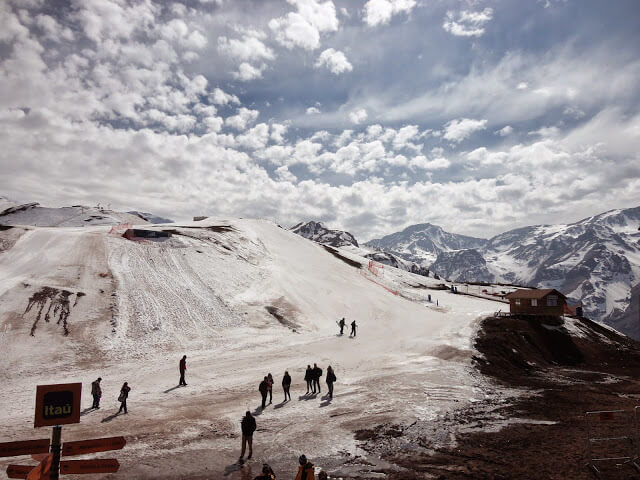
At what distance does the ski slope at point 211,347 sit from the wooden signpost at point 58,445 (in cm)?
799

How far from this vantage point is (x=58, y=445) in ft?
22.6

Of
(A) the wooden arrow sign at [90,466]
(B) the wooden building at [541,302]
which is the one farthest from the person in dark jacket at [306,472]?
(B) the wooden building at [541,302]

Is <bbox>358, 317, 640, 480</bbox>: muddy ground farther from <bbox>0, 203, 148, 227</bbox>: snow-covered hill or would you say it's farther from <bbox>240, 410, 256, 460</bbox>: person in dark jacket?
<bbox>0, 203, 148, 227</bbox>: snow-covered hill

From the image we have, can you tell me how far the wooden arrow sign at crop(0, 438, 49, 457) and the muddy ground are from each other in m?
11.6

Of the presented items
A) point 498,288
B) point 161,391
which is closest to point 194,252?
point 161,391

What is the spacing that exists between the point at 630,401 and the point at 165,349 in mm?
33699

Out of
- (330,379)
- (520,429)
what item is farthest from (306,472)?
(520,429)

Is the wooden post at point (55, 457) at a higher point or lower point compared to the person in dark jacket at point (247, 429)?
higher

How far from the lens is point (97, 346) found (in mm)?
28984

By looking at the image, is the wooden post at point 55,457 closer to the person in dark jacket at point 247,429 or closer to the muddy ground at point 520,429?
the person in dark jacket at point 247,429

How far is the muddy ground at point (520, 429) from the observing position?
14.5 meters

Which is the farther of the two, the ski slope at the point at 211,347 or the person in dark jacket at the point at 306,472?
the ski slope at the point at 211,347

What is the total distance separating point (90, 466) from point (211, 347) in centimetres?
2736

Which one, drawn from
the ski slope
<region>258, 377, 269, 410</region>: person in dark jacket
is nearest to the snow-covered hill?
the ski slope
